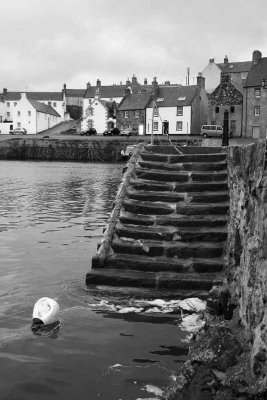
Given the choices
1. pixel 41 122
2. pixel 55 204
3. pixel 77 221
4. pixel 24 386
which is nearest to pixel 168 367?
pixel 24 386

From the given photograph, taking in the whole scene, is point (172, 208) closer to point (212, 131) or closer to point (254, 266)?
point (254, 266)

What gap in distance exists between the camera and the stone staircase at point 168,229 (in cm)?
940

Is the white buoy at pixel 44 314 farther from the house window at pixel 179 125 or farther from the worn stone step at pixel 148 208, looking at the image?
the house window at pixel 179 125

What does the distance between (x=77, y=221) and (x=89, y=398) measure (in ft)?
41.7

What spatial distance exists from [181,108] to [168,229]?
6806 cm

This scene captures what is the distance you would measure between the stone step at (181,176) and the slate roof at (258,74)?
192 ft

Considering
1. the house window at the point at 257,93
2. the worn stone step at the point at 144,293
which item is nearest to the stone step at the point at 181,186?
the worn stone step at the point at 144,293

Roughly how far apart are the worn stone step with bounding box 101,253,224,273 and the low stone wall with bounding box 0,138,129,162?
54919mm

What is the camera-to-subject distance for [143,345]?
23.1ft

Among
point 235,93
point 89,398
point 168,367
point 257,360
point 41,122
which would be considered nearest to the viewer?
point 257,360

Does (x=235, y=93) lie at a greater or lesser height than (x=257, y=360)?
greater

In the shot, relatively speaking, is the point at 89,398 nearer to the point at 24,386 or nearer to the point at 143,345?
the point at 24,386

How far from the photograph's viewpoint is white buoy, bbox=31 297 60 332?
7.73 meters

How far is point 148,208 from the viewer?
37.4 feet
